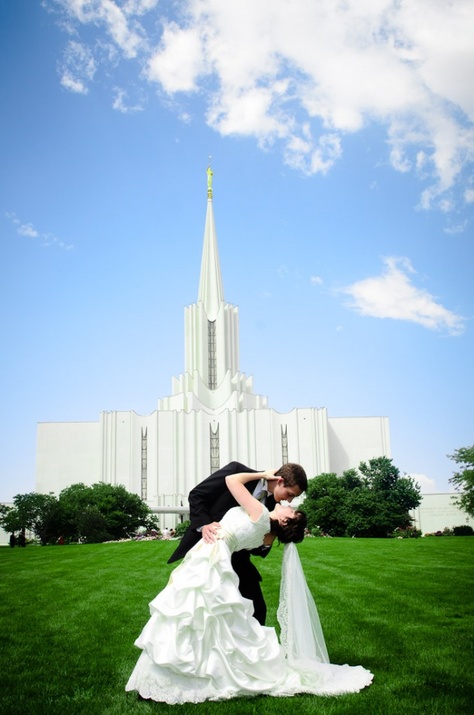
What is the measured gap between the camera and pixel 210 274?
8588 centimetres

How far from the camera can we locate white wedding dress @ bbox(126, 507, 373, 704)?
18.5 feet

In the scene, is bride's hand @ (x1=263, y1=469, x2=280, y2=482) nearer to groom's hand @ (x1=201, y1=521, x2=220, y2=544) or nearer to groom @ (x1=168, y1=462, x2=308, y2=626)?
groom @ (x1=168, y1=462, x2=308, y2=626)

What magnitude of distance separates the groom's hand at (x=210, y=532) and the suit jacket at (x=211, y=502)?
217 millimetres

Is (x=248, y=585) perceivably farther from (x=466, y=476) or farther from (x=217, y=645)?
(x=466, y=476)

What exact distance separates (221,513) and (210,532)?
397mm

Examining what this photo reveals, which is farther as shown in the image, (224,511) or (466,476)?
(466,476)

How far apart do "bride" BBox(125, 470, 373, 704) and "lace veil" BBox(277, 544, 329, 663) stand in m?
0.02

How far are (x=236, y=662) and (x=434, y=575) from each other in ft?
32.0

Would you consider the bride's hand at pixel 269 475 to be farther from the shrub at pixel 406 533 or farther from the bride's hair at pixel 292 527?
the shrub at pixel 406 533

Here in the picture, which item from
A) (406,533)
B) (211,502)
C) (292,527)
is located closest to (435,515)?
(406,533)

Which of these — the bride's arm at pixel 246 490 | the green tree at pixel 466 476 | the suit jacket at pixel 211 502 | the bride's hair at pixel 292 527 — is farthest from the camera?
the green tree at pixel 466 476

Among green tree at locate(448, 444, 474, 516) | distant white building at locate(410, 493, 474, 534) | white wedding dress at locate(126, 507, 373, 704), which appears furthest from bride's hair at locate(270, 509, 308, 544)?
distant white building at locate(410, 493, 474, 534)

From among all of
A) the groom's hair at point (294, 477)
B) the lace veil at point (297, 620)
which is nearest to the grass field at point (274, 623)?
the lace veil at point (297, 620)

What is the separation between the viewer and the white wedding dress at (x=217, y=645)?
562 cm
